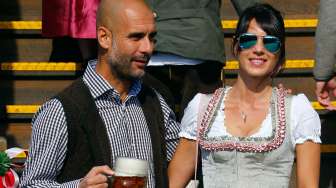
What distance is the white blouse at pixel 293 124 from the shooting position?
450cm

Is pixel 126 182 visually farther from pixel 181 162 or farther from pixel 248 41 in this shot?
pixel 248 41

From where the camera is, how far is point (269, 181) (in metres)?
4.51

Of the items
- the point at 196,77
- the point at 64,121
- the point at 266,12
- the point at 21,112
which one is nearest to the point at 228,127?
the point at 266,12

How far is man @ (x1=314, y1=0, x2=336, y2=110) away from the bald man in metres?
1.34

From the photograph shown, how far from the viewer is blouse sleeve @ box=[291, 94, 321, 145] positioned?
14.7ft

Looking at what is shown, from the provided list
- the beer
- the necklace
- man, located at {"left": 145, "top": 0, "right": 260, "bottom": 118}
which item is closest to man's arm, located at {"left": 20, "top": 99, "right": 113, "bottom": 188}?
the beer

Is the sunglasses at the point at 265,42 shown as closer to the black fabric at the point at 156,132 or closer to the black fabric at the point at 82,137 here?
the black fabric at the point at 156,132

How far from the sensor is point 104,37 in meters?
4.34

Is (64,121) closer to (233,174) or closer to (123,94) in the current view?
(123,94)

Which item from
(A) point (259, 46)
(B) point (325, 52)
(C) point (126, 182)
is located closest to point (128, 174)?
(C) point (126, 182)

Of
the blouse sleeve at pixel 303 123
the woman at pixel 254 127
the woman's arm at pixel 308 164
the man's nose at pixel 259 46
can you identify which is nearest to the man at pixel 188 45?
the woman at pixel 254 127

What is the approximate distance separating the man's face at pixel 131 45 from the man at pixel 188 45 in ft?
4.72

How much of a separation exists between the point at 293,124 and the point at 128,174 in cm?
107

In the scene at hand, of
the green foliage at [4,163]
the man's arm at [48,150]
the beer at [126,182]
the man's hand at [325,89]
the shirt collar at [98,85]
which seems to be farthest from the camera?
the green foliage at [4,163]
